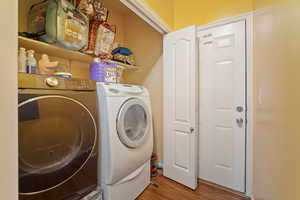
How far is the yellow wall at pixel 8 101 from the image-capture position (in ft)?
1.13

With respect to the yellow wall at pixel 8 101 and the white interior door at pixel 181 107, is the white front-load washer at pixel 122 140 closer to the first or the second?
the white interior door at pixel 181 107

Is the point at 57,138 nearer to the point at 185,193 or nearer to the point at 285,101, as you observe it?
the point at 285,101

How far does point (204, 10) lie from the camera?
70.7 inches

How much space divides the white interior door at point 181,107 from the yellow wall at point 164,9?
A: 0.23 m

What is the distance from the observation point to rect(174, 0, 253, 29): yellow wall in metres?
1.58

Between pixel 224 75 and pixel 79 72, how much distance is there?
1.75m

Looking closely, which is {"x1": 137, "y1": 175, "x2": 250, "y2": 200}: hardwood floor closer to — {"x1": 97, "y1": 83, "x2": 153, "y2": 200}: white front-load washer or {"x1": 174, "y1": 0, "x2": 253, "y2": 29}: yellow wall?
{"x1": 97, "y1": 83, "x2": 153, "y2": 200}: white front-load washer

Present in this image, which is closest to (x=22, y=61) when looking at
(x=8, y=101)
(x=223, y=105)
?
(x=8, y=101)

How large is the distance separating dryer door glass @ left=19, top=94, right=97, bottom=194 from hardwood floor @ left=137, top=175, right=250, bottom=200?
35.8 inches

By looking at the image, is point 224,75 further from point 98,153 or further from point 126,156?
point 98,153

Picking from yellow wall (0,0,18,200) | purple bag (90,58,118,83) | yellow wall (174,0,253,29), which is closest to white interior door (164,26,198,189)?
yellow wall (174,0,253,29)

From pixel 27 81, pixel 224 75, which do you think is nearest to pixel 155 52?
pixel 224 75

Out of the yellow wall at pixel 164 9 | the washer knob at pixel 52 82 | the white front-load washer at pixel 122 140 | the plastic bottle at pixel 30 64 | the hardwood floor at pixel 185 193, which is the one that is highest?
the yellow wall at pixel 164 9

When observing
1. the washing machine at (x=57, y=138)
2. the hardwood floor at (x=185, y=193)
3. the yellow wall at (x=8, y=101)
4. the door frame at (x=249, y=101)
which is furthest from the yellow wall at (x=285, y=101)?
the washing machine at (x=57, y=138)
